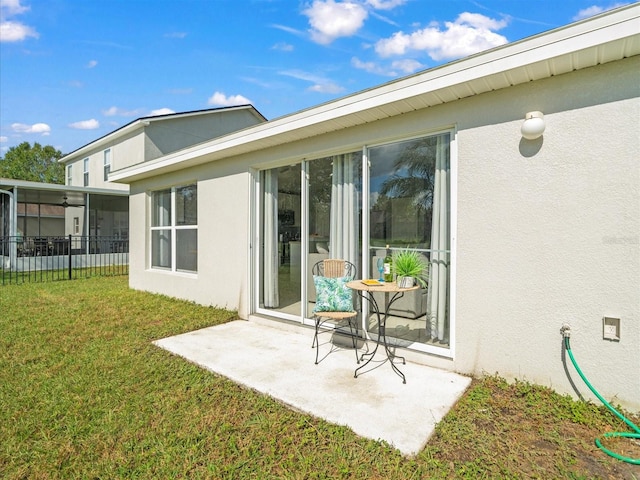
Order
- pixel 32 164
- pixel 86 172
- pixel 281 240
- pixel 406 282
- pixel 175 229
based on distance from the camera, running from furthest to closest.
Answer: pixel 32 164, pixel 86 172, pixel 175 229, pixel 281 240, pixel 406 282

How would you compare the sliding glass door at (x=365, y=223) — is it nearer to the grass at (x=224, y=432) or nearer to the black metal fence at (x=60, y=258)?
the grass at (x=224, y=432)

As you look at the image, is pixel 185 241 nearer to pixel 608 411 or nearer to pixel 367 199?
pixel 367 199

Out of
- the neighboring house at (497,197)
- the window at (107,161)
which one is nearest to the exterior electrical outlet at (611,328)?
the neighboring house at (497,197)

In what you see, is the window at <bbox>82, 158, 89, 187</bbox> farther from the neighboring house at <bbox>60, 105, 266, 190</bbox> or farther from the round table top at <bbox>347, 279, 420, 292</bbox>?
the round table top at <bbox>347, 279, 420, 292</bbox>

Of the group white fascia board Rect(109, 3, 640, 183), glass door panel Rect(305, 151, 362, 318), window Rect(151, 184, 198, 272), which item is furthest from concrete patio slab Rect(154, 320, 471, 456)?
white fascia board Rect(109, 3, 640, 183)

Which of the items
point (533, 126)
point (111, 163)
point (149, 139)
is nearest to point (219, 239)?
point (533, 126)

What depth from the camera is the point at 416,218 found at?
362 centimetres

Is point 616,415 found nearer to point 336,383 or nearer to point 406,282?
point 406,282

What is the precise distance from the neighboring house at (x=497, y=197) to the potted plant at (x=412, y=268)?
0.08m

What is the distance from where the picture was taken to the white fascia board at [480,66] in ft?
7.51

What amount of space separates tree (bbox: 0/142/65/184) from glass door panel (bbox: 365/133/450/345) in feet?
134

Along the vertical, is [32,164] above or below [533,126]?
above

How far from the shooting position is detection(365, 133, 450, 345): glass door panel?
3443mm

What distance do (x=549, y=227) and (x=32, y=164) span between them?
4509cm
